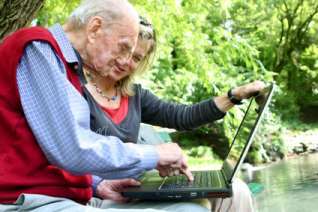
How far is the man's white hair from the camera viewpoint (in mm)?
1593

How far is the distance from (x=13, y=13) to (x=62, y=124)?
1828mm

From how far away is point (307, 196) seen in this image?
6.22 metres

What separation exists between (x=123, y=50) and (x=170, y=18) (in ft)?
16.3

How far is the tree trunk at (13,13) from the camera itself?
303 centimetres

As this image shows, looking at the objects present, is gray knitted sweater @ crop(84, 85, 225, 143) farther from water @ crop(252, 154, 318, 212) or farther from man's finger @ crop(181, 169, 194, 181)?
water @ crop(252, 154, 318, 212)

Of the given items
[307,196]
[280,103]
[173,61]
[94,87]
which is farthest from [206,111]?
[280,103]

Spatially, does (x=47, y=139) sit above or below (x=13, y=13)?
below

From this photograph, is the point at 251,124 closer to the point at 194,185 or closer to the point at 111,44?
the point at 194,185

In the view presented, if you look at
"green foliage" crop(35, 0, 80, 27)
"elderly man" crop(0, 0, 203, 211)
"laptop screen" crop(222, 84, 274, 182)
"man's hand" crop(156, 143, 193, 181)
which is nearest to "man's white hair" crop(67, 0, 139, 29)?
"elderly man" crop(0, 0, 203, 211)

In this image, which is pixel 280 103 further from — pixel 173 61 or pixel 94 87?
pixel 94 87

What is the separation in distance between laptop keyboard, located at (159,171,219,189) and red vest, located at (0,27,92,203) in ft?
1.22

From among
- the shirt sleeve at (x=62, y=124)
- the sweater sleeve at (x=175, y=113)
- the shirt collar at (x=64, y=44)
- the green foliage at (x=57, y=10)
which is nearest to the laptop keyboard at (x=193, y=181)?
the shirt sleeve at (x=62, y=124)

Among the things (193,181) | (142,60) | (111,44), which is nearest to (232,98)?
(142,60)

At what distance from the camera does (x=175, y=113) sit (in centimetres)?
238
